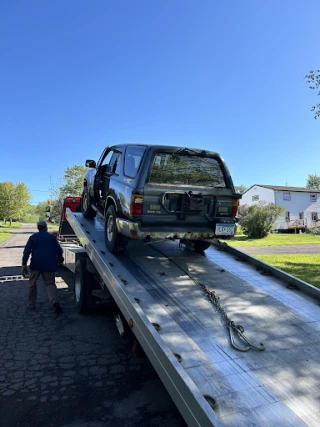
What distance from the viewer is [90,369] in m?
4.13

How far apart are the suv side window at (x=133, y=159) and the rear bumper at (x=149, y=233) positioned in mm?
758

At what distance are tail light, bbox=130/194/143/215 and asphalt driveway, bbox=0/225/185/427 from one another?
5.79 feet

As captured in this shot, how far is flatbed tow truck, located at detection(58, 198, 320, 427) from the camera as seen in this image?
2.31 meters

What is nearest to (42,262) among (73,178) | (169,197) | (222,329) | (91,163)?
(91,163)

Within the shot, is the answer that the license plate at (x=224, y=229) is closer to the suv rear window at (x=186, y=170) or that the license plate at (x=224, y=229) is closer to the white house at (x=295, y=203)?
the suv rear window at (x=186, y=170)

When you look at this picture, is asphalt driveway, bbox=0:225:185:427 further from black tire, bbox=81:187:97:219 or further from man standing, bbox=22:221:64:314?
black tire, bbox=81:187:97:219

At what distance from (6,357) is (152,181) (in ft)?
10.3

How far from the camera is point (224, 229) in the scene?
5031 millimetres

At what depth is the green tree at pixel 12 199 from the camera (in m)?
53.3

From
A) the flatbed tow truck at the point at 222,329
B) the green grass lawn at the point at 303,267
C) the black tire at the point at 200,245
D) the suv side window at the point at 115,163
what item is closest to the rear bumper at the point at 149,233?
the flatbed tow truck at the point at 222,329

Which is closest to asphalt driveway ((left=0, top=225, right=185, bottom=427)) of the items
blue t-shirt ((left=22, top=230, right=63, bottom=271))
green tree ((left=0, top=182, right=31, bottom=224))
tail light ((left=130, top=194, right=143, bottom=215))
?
blue t-shirt ((left=22, top=230, right=63, bottom=271))

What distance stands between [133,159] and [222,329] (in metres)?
2.97

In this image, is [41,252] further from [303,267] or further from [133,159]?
[303,267]

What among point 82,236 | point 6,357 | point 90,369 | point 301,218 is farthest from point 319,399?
point 301,218
